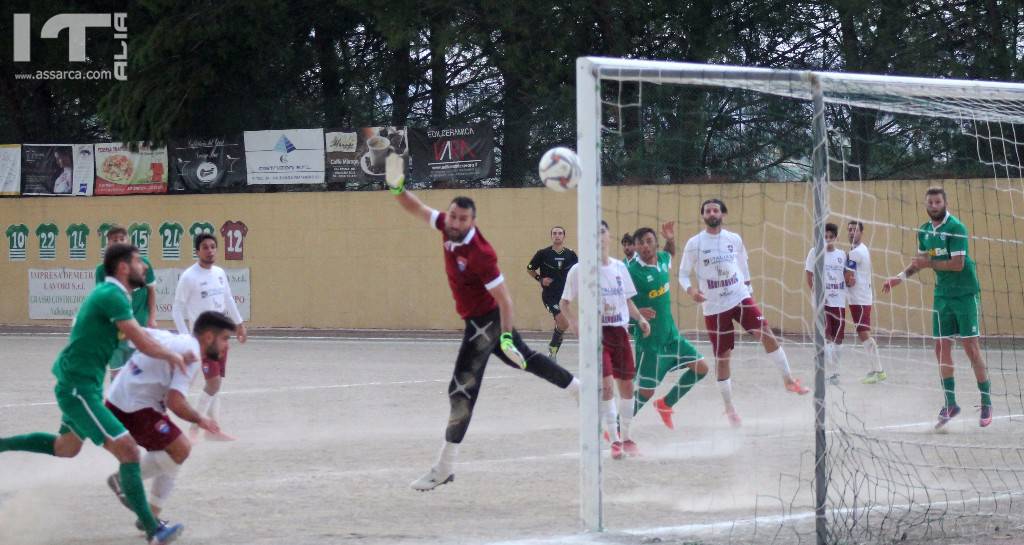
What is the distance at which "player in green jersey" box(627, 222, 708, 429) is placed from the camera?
32.5 feet

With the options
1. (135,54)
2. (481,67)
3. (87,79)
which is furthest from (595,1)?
(87,79)

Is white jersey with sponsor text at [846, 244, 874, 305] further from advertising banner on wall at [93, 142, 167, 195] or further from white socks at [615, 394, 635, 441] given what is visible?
advertising banner on wall at [93, 142, 167, 195]

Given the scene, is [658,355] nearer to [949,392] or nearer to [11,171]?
[949,392]

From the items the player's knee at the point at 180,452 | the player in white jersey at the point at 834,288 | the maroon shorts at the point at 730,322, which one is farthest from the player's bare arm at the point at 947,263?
the player's knee at the point at 180,452

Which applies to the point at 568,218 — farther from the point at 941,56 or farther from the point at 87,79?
the point at 87,79

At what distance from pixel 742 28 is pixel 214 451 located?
1778 centimetres

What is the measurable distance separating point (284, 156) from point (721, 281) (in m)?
16.4

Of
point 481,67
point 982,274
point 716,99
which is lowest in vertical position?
point 982,274

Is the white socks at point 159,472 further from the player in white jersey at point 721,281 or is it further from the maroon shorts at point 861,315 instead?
the maroon shorts at point 861,315

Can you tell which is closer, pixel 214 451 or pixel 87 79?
A: pixel 214 451

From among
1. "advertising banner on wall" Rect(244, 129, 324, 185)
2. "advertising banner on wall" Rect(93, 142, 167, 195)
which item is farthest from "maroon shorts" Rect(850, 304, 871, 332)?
"advertising banner on wall" Rect(93, 142, 167, 195)

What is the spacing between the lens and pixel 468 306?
762 centimetres

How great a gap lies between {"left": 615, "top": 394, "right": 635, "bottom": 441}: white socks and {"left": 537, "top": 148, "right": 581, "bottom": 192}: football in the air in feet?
9.51

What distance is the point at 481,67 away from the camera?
25828mm
